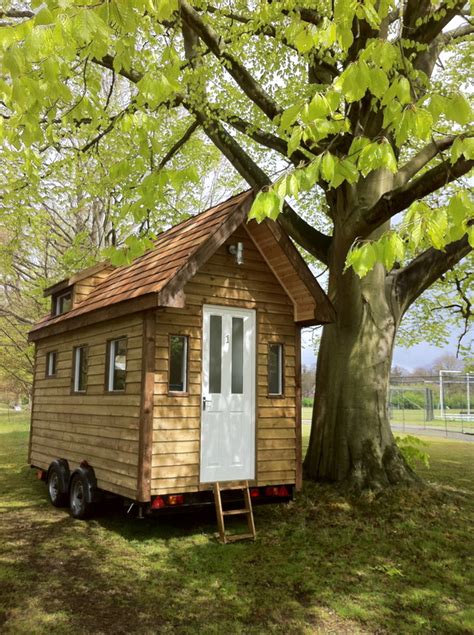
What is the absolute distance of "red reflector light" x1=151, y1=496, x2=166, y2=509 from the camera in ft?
25.2

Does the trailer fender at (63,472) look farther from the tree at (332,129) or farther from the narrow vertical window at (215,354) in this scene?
the tree at (332,129)

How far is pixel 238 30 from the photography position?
9789 mm

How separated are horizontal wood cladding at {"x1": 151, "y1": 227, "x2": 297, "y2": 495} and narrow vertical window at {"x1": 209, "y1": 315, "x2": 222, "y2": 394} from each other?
251 millimetres

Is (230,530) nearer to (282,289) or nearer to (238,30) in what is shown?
(282,289)

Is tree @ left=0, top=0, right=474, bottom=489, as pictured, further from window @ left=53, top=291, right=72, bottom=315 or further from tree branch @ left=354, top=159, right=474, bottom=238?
window @ left=53, top=291, right=72, bottom=315

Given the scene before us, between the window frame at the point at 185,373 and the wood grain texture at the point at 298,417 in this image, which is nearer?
the window frame at the point at 185,373

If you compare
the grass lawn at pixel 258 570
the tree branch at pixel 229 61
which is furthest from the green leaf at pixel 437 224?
the tree branch at pixel 229 61

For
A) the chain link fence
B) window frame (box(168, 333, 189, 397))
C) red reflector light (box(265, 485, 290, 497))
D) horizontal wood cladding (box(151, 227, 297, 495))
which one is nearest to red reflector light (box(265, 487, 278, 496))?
red reflector light (box(265, 485, 290, 497))

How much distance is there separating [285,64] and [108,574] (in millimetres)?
11109

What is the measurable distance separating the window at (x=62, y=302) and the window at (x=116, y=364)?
339cm

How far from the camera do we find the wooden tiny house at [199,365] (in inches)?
311

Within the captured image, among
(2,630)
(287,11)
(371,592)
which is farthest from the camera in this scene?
(287,11)

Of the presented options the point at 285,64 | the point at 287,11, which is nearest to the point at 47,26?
the point at 287,11

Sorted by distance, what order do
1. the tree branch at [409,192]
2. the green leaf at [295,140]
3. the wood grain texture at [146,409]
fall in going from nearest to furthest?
1. the green leaf at [295,140]
2. the tree branch at [409,192]
3. the wood grain texture at [146,409]
